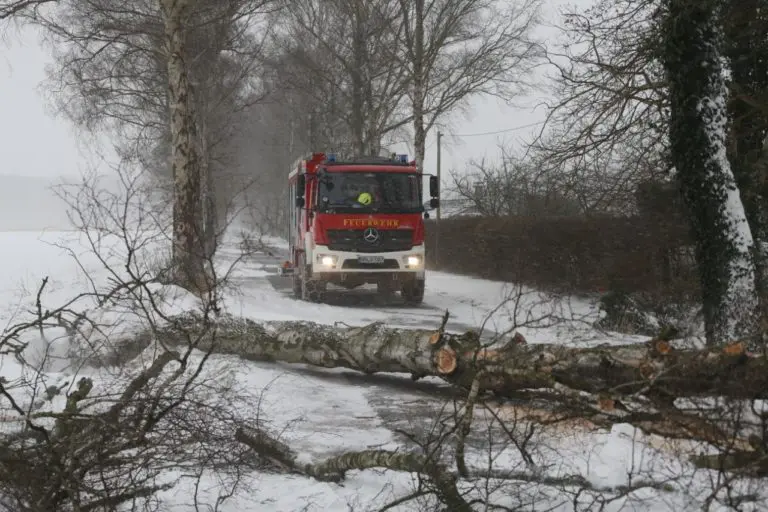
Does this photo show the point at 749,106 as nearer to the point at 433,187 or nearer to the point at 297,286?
the point at 433,187

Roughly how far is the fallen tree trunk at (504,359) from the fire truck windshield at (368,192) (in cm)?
509

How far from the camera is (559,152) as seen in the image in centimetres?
1174

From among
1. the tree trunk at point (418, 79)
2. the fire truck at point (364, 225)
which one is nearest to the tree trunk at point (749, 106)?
the fire truck at point (364, 225)

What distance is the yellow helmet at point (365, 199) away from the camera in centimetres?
1324

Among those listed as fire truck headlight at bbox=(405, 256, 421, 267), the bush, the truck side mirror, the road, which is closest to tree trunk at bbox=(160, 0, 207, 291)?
the road

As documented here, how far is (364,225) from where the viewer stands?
1320 centimetres

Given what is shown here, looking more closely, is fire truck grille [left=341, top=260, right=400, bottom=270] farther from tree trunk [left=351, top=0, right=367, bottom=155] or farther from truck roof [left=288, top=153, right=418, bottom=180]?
tree trunk [left=351, top=0, right=367, bottom=155]

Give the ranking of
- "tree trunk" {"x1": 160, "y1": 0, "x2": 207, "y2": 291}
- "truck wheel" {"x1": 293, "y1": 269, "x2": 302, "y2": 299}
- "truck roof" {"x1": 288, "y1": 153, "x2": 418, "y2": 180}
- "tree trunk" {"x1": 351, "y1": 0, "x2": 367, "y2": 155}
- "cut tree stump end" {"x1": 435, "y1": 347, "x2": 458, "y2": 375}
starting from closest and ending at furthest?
1. "cut tree stump end" {"x1": 435, "y1": 347, "x2": 458, "y2": 375}
2. "tree trunk" {"x1": 160, "y1": 0, "x2": 207, "y2": 291}
3. "truck roof" {"x1": 288, "y1": 153, "x2": 418, "y2": 180}
4. "truck wheel" {"x1": 293, "y1": 269, "x2": 302, "y2": 299}
5. "tree trunk" {"x1": 351, "y1": 0, "x2": 367, "y2": 155}

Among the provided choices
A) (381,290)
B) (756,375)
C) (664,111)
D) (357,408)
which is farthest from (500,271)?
(756,375)

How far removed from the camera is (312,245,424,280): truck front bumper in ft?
43.3

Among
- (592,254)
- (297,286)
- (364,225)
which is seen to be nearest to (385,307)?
(364,225)

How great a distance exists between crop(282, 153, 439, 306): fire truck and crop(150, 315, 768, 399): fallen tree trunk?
16.0 ft

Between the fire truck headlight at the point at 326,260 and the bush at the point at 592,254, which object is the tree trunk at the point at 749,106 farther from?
the fire truck headlight at the point at 326,260

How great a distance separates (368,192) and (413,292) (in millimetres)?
2021
